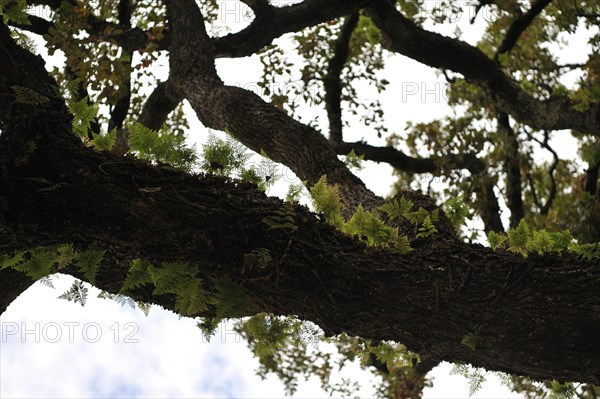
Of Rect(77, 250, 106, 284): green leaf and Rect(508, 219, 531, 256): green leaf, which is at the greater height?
Rect(508, 219, 531, 256): green leaf

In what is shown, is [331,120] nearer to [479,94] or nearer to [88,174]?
[479,94]

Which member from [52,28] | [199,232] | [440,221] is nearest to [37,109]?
[199,232]

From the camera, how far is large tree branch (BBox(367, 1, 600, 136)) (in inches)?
379

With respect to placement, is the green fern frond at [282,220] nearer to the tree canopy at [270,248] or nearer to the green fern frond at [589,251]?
the tree canopy at [270,248]

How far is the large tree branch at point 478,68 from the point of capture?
9.62m

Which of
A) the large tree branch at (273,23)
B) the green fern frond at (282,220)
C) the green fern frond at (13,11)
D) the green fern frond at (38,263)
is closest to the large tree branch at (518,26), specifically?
the large tree branch at (273,23)

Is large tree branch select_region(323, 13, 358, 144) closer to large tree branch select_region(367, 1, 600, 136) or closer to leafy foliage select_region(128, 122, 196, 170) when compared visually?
large tree branch select_region(367, 1, 600, 136)

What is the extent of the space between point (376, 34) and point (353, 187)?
19.3 ft

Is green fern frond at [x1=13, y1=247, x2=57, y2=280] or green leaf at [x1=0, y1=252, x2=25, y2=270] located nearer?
green leaf at [x1=0, y1=252, x2=25, y2=270]

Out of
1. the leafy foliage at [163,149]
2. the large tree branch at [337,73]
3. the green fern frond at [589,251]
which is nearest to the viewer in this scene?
the green fern frond at [589,251]

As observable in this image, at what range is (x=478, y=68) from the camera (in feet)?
32.5

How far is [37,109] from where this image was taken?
437 cm

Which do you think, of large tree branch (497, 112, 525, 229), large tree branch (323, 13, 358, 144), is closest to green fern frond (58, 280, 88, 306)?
large tree branch (323, 13, 358, 144)

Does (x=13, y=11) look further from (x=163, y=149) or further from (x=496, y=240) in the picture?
(x=496, y=240)
